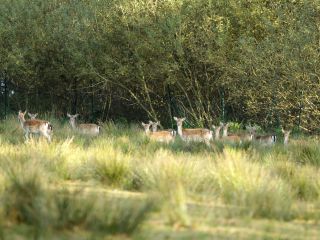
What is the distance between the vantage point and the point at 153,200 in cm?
613

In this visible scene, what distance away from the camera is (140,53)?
23156mm

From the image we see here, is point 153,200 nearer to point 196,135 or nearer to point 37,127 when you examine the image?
point 196,135

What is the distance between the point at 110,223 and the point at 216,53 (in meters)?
16.7

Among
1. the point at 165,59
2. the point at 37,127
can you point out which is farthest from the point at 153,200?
the point at 165,59

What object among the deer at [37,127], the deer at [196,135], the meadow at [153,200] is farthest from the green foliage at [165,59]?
the meadow at [153,200]

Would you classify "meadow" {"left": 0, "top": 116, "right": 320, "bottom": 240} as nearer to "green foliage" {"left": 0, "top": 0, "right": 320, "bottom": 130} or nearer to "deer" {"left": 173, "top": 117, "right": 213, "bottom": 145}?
"deer" {"left": 173, "top": 117, "right": 213, "bottom": 145}

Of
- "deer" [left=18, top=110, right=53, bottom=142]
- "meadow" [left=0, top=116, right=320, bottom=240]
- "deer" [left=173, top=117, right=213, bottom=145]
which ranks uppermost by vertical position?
"meadow" [left=0, top=116, right=320, bottom=240]

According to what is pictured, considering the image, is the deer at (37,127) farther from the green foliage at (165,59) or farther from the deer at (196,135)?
the green foliage at (165,59)

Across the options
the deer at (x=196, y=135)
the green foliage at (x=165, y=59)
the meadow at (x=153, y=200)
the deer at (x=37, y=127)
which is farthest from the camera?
the green foliage at (x=165, y=59)

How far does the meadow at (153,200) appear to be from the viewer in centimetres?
559

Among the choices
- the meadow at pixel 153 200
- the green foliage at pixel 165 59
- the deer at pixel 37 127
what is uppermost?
the green foliage at pixel 165 59

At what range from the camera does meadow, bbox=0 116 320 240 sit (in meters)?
5.59

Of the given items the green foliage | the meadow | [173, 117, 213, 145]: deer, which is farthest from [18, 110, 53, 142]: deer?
the meadow

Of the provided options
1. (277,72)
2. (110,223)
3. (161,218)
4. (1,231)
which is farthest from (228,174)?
(277,72)
